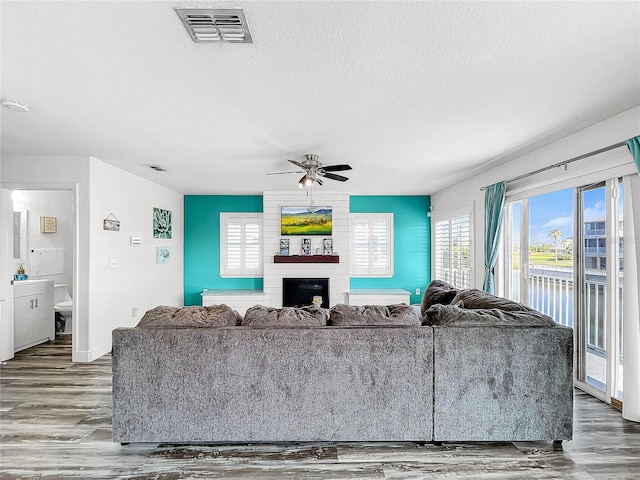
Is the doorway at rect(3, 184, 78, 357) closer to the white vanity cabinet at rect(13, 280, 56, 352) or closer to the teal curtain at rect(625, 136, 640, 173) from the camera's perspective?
the white vanity cabinet at rect(13, 280, 56, 352)

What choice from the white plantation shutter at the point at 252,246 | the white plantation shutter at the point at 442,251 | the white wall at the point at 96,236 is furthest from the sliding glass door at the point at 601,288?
the white plantation shutter at the point at 252,246

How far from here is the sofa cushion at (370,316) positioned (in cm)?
253

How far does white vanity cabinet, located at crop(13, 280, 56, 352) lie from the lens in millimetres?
4801

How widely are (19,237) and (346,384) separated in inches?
235

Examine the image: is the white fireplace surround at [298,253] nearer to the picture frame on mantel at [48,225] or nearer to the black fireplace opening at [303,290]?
the black fireplace opening at [303,290]

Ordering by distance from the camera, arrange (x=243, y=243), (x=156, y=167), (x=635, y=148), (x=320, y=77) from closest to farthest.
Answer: (x=320, y=77) → (x=635, y=148) → (x=156, y=167) → (x=243, y=243)

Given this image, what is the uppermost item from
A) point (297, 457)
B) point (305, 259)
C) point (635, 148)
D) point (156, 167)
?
point (156, 167)

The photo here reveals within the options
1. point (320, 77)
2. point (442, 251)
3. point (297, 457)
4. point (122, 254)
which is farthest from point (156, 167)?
point (442, 251)

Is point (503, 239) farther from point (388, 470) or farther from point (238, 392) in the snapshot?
point (238, 392)

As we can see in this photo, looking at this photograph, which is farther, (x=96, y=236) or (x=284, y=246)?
(x=284, y=246)

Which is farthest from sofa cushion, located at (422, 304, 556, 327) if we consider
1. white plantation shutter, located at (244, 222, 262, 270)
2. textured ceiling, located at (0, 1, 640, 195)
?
white plantation shutter, located at (244, 222, 262, 270)

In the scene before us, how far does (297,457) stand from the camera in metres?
2.38

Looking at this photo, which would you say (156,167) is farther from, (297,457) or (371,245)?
(371,245)

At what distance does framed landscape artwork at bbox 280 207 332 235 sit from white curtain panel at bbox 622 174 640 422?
4857mm
